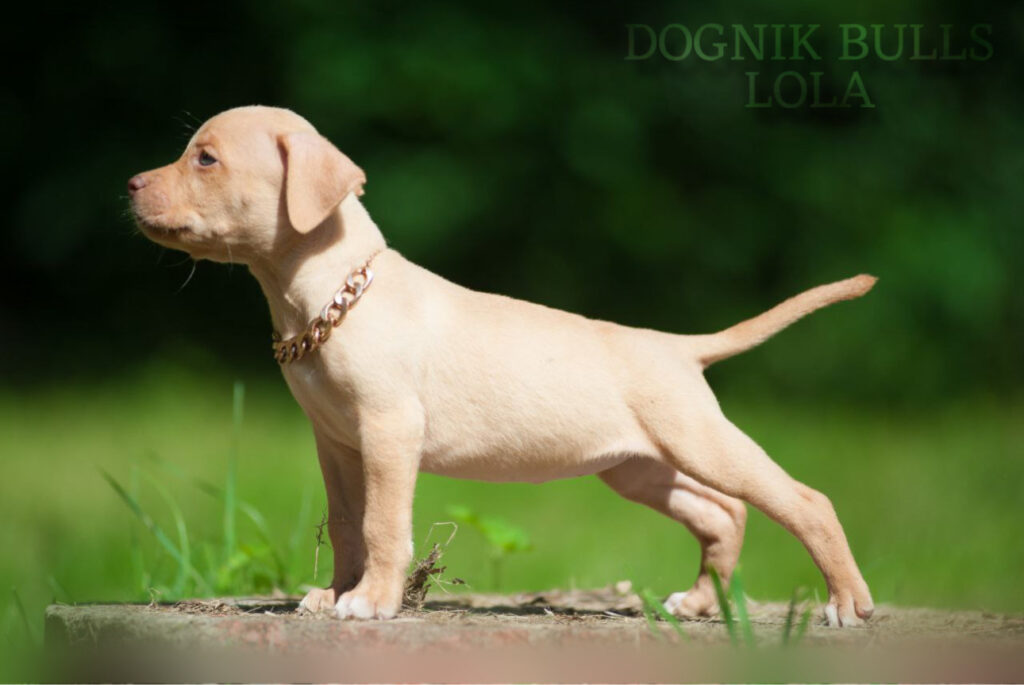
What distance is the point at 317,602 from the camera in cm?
346

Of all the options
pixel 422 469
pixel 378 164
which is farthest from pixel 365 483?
pixel 378 164

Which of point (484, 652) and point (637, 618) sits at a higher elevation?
point (484, 652)

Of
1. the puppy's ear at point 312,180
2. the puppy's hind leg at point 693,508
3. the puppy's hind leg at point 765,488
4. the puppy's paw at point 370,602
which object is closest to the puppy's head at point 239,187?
the puppy's ear at point 312,180

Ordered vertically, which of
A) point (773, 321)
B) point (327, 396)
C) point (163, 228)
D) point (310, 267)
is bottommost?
point (327, 396)

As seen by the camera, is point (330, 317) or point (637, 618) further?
point (637, 618)

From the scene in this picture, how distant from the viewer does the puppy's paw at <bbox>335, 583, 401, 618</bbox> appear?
325 centimetres

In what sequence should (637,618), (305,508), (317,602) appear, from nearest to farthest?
1. (317,602)
2. (637,618)
3. (305,508)

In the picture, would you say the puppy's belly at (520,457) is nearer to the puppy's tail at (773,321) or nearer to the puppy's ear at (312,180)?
the puppy's tail at (773,321)

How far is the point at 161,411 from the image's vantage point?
29.0ft

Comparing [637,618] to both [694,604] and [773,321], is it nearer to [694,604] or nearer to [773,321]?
[694,604]

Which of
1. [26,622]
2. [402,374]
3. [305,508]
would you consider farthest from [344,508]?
[305,508]

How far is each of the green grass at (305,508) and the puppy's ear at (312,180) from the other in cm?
126

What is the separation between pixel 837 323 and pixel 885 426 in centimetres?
160

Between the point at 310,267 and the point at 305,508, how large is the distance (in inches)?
94.2
